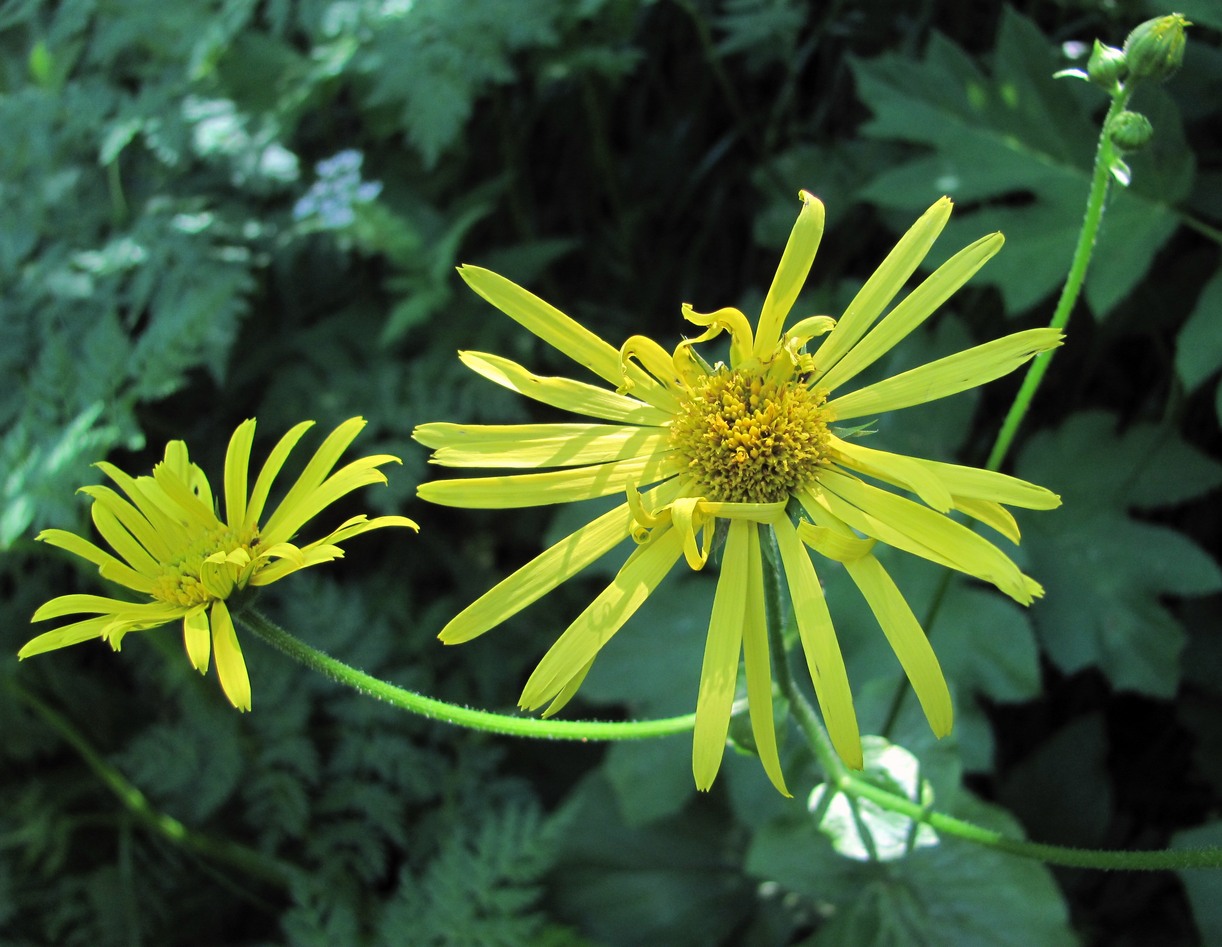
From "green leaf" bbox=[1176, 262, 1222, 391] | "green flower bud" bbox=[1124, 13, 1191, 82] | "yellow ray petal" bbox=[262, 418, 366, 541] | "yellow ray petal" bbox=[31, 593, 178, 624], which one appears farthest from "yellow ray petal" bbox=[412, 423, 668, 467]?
"green leaf" bbox=[1176, 262, 1222, 391]

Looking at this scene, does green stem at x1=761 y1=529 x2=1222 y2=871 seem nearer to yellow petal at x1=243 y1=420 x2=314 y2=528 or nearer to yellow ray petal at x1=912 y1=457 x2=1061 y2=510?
yellow ray petal at x1=912 y1=457 x2=1061 y2=510

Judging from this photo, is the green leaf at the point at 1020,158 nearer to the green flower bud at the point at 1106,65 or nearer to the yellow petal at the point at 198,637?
the green flower bud at the point at 1106,65

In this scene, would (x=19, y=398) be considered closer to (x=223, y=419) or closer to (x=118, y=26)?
(x=223, y=419)

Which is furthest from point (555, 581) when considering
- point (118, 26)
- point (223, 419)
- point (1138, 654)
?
point (118, 26)

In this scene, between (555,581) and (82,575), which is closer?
(555,581)

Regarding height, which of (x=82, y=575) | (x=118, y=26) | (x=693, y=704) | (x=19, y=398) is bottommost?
(x=693, y=704)

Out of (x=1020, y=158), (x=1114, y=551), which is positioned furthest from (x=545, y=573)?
(x=1020, y=158)
